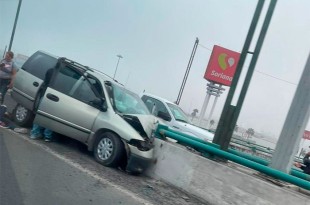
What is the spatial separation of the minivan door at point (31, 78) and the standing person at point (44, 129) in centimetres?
13

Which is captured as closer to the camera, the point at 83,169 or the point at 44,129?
the point at 83,169

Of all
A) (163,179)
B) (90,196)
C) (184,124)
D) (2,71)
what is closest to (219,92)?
(184,124)

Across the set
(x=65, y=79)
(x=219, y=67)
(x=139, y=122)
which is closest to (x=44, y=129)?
(x=65, y=79)

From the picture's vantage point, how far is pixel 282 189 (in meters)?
5.57

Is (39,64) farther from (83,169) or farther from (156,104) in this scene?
(156,104)

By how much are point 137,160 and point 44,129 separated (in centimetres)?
247

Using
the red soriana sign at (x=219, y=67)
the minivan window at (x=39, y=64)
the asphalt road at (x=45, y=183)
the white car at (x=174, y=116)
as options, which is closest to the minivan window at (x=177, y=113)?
the white car at (x=174, y=116)

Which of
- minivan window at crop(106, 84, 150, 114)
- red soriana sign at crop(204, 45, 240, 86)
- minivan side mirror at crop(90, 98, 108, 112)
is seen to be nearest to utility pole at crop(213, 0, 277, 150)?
minivan window at crop(106, 84, 150, 114)

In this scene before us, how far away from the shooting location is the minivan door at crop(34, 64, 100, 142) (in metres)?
7.55

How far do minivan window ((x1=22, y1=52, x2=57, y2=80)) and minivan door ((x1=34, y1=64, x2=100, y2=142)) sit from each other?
64cm

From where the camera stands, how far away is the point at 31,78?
8414 millimetres

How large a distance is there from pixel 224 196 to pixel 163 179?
1.51 metres

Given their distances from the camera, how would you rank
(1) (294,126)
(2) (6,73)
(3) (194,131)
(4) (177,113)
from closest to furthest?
1. (1) (294,126)
2. (2) (6,73)
3. (3) (194,131)
4. (4) (177,113)

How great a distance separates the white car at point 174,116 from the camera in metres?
11.9
